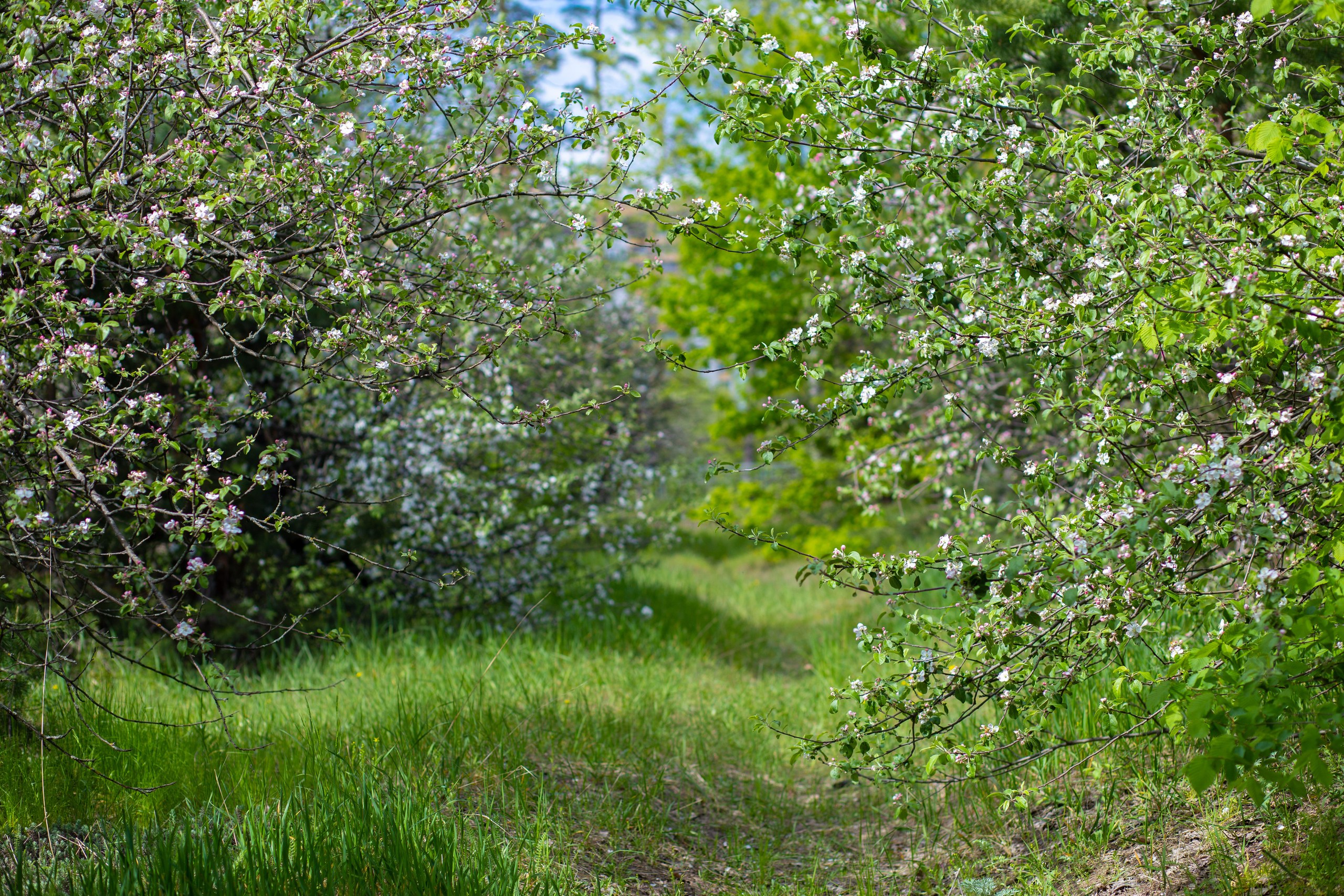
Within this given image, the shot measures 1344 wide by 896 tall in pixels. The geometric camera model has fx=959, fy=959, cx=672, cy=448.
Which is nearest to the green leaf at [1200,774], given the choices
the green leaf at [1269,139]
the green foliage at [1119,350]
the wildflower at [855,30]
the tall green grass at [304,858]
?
the green foliage at [1119,350]

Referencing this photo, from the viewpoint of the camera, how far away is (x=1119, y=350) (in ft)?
11.7

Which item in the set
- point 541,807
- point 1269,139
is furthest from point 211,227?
point 1269,139

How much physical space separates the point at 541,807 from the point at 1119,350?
9.32 ft

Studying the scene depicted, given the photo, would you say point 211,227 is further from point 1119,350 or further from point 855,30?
point 1119,350

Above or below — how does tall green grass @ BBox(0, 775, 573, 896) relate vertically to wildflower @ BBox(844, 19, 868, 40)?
below

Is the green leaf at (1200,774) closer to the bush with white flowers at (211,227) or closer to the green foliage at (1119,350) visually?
the green foliage at (1119,350)

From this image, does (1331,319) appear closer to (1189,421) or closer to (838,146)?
(1189,421)

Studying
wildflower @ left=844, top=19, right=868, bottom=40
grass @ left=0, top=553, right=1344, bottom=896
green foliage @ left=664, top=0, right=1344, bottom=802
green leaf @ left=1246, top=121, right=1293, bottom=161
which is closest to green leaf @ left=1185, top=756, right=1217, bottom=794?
green foliage @ left=664, top=0, right=1344, bottom=802

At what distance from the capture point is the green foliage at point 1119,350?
246 cm

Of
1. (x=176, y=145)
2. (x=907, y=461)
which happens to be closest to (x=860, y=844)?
(x=907, y=461)

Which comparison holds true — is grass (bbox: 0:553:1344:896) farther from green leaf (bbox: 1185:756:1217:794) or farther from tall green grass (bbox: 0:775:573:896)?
green leaf (bbox: 1185:756:1217:794)

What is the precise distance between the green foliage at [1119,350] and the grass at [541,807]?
383 mm

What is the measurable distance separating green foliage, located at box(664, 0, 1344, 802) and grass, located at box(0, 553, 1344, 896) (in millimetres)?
383

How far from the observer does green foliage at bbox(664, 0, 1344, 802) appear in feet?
8.08
